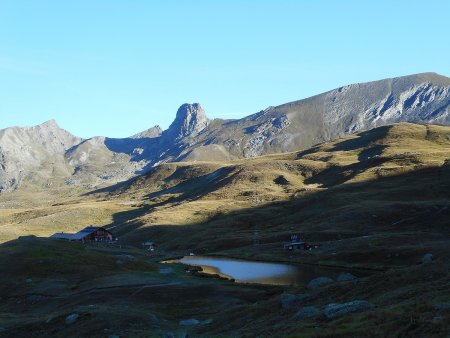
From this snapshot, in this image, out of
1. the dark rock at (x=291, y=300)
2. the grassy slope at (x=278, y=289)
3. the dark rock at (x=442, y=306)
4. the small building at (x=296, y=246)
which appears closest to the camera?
the dark rock at (x=442, y=306)

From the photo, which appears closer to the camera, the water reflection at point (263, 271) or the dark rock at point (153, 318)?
the dark rock at point (153, 318)

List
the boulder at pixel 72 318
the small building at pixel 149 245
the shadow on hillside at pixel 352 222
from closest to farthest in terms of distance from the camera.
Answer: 1. the boulder at pixel 72 318
2. the shadow on hillside at pixel 352 222
3. the small building at pixel 149 245

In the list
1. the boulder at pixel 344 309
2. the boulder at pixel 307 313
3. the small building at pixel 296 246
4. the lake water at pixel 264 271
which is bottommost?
the small building at pixel 296 246

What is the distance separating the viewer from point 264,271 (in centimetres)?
10881

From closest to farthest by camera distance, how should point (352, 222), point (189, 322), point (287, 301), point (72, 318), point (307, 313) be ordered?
point (307, 313) < point (287, 301) < point (189, 322) < point (72, 318) < point (352, 222)

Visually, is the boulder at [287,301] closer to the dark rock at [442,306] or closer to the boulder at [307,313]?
the boulder at [307,313]

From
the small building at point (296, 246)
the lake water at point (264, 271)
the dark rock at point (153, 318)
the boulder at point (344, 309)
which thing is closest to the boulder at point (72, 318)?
the dark rock at point (153, 318)

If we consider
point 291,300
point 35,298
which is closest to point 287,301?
point 291,300

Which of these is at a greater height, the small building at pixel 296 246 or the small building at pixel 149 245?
the small building at pixel 149 245

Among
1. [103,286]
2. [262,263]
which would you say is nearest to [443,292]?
[103,286]

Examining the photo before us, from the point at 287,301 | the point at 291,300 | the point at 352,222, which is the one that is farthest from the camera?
the point at 352,222

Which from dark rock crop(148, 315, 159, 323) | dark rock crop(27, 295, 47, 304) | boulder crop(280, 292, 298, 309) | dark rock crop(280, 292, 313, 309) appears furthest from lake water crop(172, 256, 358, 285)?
boulder crop(280, 292, 298, 309)

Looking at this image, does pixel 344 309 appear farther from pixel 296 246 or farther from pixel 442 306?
pixel 296 246

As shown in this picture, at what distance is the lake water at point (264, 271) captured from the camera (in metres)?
94.6
